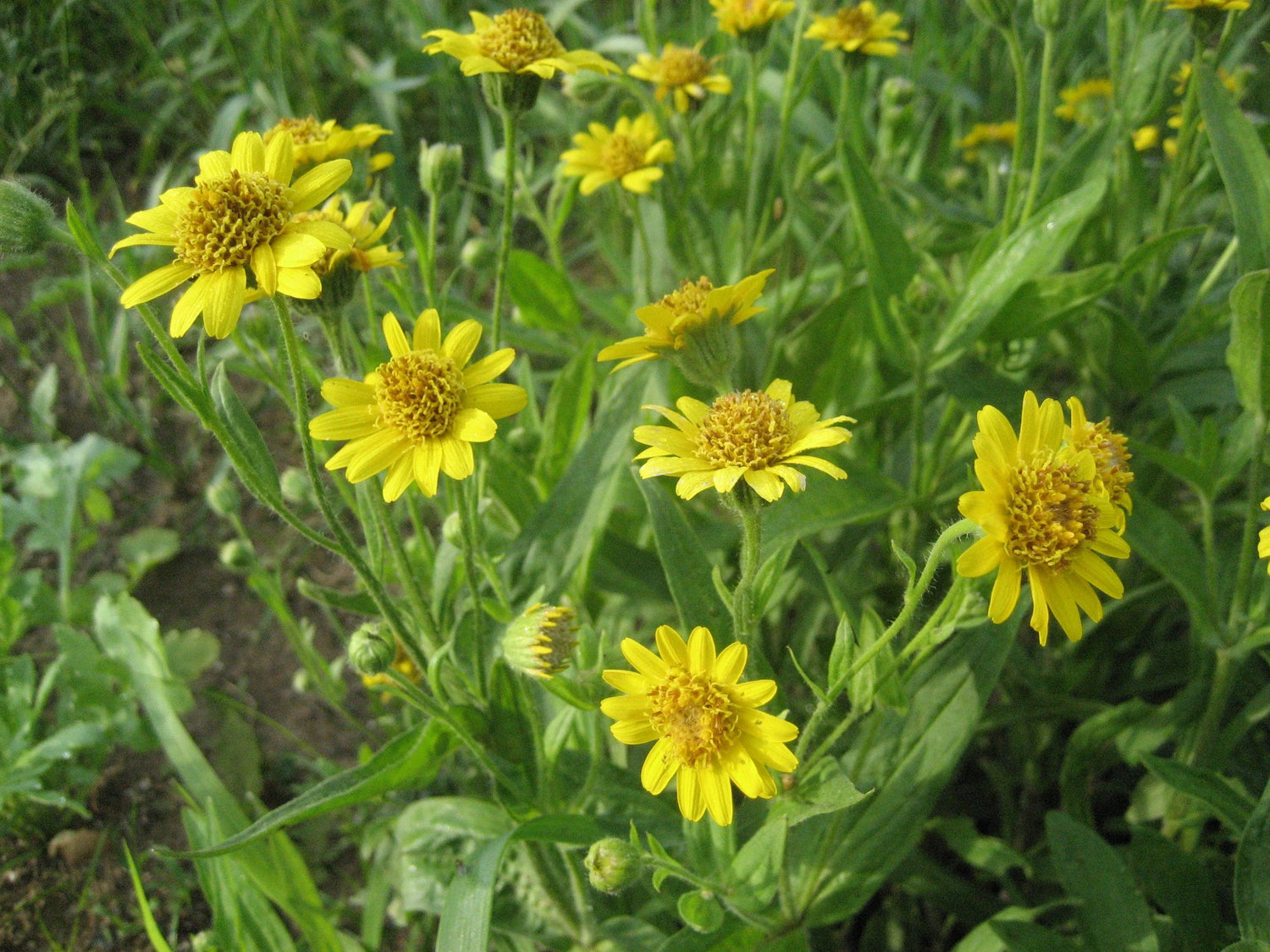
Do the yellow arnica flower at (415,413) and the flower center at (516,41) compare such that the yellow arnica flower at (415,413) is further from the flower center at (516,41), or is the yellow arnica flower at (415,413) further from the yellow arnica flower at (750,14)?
the yellow arnica flower at (750,14)

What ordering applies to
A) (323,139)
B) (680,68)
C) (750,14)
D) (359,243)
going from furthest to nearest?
(680,68) < (750,14) < (323,139) < (359,243)

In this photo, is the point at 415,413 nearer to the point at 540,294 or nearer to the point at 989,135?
the point at 540,294

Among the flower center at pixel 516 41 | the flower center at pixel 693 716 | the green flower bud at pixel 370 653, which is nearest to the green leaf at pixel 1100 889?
the flower center at pixel 693 716

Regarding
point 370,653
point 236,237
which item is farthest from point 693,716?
point 236,237

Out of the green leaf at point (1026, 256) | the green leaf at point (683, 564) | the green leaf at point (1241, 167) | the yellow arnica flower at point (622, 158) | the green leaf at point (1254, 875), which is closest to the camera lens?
the green leaf at point (1254, 875)

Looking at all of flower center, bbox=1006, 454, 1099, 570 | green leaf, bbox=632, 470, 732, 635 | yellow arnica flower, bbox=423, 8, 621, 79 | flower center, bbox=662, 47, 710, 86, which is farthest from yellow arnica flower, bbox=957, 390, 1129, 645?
flower center, bbox=662, 47, 710, 86

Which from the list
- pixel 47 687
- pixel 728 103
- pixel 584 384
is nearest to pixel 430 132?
pixel 728 103
